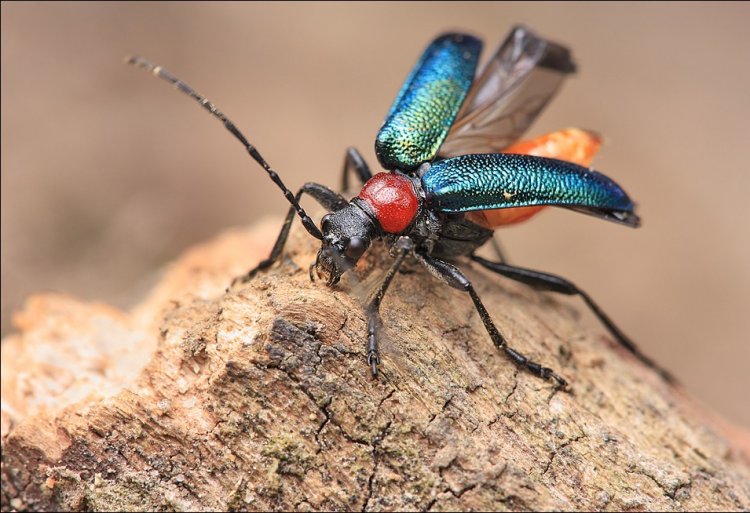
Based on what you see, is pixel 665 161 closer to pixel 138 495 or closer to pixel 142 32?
pixel 142 32

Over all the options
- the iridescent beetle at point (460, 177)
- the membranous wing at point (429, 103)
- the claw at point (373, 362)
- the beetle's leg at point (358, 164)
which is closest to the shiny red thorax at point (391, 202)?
the iridescent beetle at point (460, 177)

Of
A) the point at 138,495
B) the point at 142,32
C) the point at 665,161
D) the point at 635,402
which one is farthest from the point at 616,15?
the point at 138,495

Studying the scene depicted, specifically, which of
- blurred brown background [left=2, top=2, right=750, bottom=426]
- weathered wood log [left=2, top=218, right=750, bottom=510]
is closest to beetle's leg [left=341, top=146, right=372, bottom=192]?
weathered wood log [left=2, top=218, right=750, bottom=510]

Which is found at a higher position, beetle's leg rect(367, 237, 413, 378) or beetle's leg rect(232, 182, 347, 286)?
beetle's leg rect(232, 182, 347, 286)

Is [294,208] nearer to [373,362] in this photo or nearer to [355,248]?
[355,248]

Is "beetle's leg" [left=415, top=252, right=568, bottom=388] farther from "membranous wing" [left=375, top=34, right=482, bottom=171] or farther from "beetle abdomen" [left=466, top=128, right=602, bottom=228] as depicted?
"beetle abdomen" [left=466, top=128, right=602, bottom=228]

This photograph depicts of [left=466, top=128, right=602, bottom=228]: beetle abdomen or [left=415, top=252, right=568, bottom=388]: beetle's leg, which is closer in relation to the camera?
[left=415, top=252, right=568, bottom=388]: beetle's leg

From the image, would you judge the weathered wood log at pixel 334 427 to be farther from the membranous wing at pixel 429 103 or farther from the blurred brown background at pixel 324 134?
the blurred brown background at pixel 324 134
